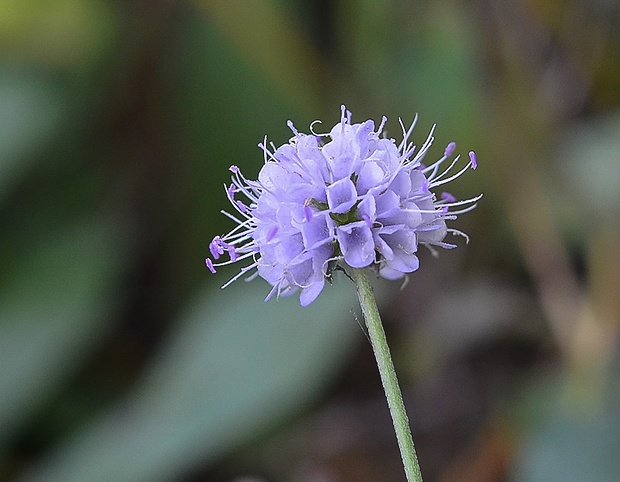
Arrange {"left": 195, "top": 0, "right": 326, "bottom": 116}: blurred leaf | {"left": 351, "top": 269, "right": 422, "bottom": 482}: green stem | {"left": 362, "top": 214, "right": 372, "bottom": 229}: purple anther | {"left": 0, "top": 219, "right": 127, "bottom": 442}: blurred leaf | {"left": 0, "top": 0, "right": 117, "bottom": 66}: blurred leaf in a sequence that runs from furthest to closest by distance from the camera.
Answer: {"left": 0, "top": 0, "right": 117, "bottom": 66}: blurred leaf < {"left": 195, "top": 0, "right": 326, "bottom": 116}: blurred leaf < {"left": 0, "top": 219, "right": 127, "bottom": 442}: blurred leaf < {"left": 362, "top": 214, "right": 372, "bottom": 229}: purple anther < {"left": 351, "top": 269, "right": 422, "bottom": 482}: green stem

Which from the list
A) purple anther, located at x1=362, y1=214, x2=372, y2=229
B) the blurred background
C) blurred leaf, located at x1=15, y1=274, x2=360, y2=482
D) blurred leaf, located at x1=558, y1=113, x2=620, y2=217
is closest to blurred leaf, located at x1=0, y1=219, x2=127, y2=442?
the blurred background

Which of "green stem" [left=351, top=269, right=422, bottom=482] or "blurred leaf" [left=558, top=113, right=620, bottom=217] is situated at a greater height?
"blurred leaf" [left=558, top=113, right=620, bottom=217]

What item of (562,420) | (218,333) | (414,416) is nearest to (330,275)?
(562,420)

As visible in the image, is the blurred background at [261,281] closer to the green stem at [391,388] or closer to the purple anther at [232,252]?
the purple anther at [232,252]

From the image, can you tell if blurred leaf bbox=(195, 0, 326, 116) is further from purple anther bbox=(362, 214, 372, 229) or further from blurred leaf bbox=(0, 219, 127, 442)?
purple anther bbox=(362, 214, 372, 229)

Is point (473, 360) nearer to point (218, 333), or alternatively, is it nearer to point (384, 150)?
point (218, 333)

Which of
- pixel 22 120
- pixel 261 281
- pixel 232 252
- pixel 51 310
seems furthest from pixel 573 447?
pixel 22 120
